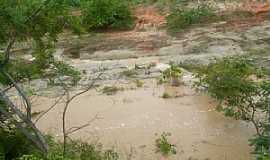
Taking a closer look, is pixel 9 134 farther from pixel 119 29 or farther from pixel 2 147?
pixel 119 29

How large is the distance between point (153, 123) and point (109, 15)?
770cm

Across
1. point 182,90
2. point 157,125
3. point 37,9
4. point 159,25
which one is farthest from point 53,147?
point 159,25

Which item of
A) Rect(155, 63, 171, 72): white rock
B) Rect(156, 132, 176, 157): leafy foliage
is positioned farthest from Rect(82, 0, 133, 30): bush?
Rect(156, 132, 176, 157): leafy foliage

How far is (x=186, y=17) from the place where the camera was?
1855cm

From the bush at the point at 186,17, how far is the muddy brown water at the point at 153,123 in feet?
14.5

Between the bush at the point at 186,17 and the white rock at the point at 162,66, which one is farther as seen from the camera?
the bush at the point at 186,17

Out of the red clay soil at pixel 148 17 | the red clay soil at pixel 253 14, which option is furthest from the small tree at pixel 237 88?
the red clay soil at pixel 148 17

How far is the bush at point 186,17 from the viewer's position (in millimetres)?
18453

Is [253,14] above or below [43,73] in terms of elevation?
below

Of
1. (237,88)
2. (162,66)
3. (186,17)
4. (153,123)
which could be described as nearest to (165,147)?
(237,88)

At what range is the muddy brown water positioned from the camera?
10656 millimetres

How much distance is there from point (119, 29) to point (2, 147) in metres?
11.5

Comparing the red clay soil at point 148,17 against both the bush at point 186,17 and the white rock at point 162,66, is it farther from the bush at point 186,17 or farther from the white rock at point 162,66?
the white rock at point 162,66

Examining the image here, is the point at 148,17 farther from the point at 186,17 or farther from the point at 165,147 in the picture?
the point at 165,147
